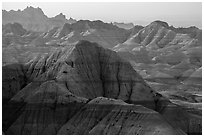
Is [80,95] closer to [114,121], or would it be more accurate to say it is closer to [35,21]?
[114,121]

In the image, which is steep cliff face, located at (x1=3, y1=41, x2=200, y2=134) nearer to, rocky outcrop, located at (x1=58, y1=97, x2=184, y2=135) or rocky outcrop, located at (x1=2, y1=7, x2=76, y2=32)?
rocky outcrop, located at (x1=58, y1=97, x2=184, y2=135)

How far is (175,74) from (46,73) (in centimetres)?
2281

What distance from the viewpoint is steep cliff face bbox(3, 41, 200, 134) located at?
15523 mm

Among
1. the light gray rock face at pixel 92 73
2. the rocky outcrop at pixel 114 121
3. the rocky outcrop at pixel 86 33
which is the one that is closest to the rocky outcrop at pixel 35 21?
the rocky outcrop at pixel 86 33

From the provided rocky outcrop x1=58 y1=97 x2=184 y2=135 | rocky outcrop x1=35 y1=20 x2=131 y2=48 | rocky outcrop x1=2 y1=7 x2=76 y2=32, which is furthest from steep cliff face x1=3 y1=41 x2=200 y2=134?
rocky outcrop x1=2 y1=7 x2=76 y2=32

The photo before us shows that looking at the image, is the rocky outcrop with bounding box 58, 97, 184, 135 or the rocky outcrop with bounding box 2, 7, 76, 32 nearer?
the rocky outcrop with bounding box 58, 97, 184, 135

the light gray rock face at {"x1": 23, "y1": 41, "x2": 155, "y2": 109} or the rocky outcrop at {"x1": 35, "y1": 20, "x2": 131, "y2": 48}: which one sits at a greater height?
the light gray rock face at {"x1": 23, "y1": 41, "x2": 155, "y2": 109}

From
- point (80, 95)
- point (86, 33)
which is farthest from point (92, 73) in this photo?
point (86, 33)

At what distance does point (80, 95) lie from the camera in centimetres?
1812

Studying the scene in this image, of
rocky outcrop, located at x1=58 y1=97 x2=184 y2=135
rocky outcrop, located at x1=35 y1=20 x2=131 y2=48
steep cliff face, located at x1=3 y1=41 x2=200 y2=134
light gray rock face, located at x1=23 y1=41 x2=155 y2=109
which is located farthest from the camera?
rocky outcrop, located at x1=35 y1=20 x2=131 y2=48

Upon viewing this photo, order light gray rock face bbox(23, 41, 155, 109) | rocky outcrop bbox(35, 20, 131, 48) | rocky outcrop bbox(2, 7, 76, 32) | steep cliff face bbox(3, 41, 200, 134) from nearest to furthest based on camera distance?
1. steep cliff face bbox(3, 41, 200, 134)
2. light gray rock face bbox(23, 41, 155, 109)
3. rocky outcrop bbox(35, 20, 131, 48)
4. rocky outcrop bbox(2, 7, 76, 32)

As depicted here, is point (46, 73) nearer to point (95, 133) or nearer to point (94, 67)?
point (94, 67)

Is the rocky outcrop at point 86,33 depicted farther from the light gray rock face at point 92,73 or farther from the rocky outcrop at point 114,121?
the rocky outcrop at point 114,121

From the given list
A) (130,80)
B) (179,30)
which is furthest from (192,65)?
(130,80)
